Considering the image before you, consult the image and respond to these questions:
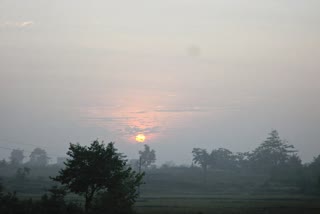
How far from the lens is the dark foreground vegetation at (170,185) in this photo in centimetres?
4144

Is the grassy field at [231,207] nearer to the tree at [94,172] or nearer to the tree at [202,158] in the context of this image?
the tree at [94,172]

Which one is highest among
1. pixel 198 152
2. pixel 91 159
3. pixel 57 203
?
pixel 198 152

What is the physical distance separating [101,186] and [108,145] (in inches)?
177

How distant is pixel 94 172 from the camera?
41406 millimetres

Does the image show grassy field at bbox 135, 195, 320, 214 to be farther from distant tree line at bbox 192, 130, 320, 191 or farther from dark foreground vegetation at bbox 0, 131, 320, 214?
distant tree line at bbox 192, 130, 320, 191

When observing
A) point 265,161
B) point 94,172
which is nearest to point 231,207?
point 94,172

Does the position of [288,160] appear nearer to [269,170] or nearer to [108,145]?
[269,170]

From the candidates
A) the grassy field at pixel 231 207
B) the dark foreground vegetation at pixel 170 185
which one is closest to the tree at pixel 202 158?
the dark foreground vegetation at pixel 170 185

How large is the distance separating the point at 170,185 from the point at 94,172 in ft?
Answer: 288

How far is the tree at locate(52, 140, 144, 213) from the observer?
136 ft

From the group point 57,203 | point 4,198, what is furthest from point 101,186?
point 4,198

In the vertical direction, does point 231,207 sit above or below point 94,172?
below

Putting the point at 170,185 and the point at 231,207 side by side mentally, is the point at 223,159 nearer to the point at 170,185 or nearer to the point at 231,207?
the point at 170,185

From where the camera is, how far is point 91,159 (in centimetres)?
4203
